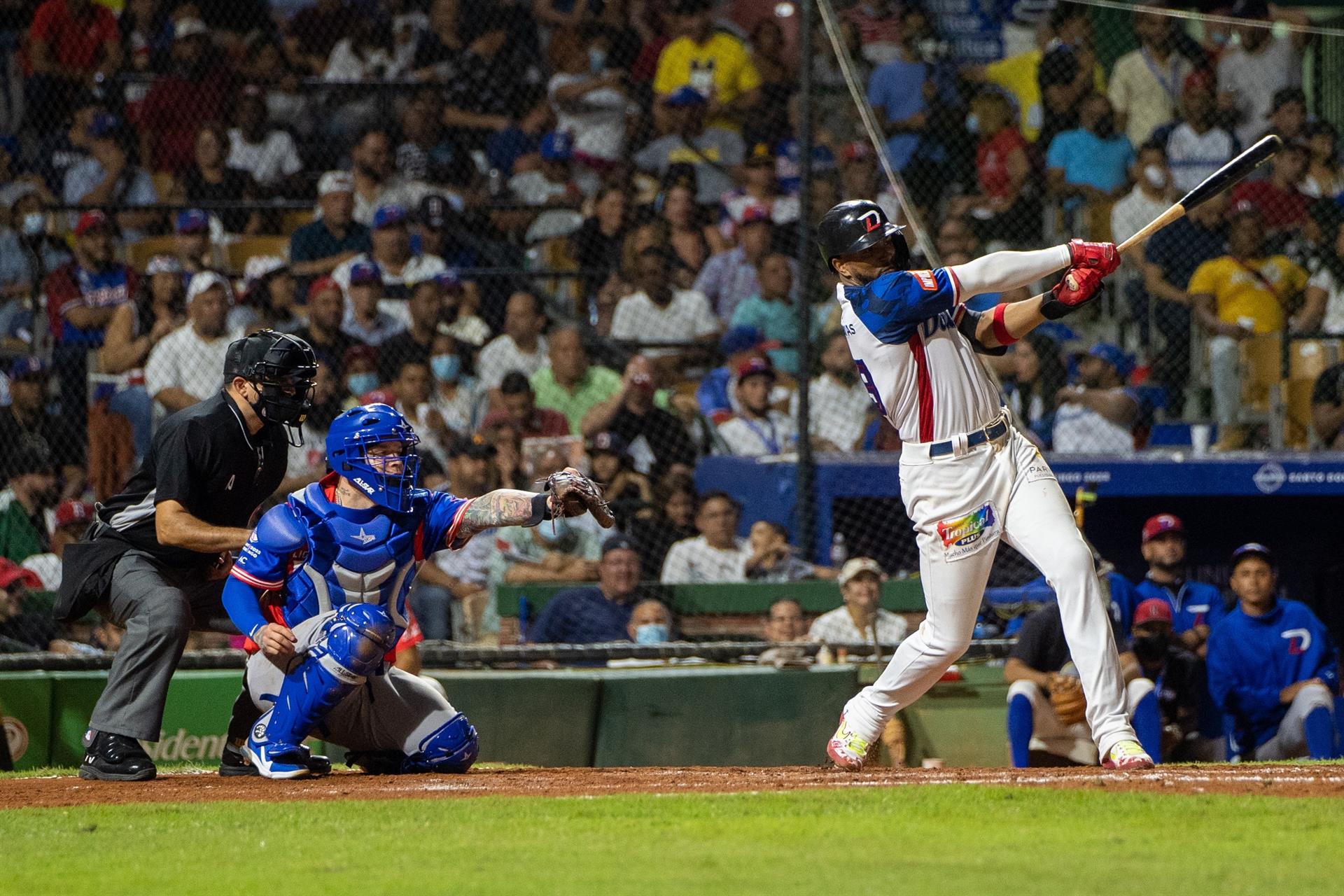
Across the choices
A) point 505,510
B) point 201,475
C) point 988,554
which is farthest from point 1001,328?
point 201,475

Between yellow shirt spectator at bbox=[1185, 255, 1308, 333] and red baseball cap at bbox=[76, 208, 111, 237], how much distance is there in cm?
671

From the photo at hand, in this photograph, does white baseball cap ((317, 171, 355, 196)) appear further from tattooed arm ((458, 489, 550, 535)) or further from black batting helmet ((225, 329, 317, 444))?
tattooed arm ((458, 489, 550, 535))

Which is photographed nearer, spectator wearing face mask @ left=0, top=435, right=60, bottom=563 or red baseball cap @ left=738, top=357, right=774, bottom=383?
spectator wearing face mask @ left=0, top=435, right=60, bottom=563

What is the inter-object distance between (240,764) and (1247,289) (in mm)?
7576

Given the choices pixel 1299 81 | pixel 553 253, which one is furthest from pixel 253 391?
pixel 1299 81

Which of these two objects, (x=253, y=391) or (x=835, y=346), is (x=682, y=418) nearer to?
(x=835, y=346)

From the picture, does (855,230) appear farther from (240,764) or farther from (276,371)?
(240,764)

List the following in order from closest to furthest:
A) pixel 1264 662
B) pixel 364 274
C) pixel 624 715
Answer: pixel 624 715 < pixel 1264 662 < pixel 364 274

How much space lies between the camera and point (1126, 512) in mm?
10930

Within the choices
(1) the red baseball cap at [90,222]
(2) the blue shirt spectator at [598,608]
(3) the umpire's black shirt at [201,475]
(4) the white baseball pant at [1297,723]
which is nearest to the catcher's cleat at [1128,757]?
(3) the umpire's black shirt at [201,475]

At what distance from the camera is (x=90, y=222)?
11164mm

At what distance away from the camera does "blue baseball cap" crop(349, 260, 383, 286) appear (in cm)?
1109

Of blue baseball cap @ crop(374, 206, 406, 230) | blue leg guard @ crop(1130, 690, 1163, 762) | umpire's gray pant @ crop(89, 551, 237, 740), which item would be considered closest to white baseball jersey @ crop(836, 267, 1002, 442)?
umpire's gray pant @ crop(89, 551, 237, 740)

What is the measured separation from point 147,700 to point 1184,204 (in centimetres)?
377
